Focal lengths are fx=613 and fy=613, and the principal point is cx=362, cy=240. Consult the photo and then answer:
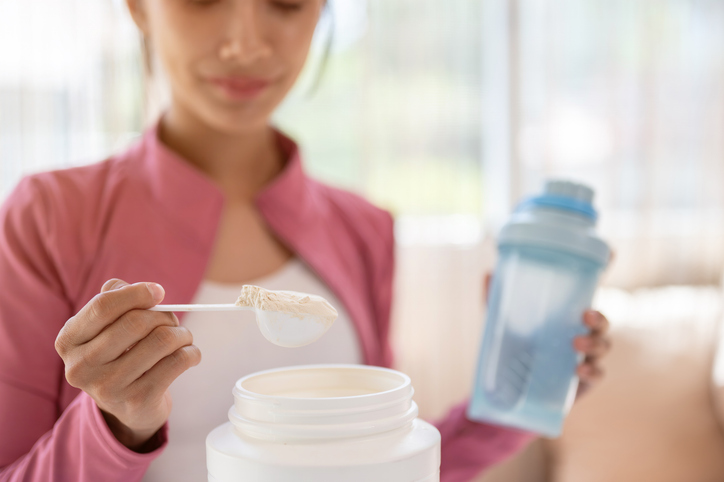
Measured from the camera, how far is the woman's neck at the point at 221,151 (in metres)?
0.78

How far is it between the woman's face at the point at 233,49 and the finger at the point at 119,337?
1.11 feet

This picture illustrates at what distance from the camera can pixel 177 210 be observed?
69 cm

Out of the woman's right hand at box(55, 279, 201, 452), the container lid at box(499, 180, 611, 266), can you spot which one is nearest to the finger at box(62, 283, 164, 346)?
the woman's right hand at box(55, 279, 201, 452)

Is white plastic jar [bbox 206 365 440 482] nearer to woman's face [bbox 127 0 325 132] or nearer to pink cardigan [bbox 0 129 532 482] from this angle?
pink cardigan [bbox 0 129 532 482]

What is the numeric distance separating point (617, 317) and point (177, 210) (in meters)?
1.24

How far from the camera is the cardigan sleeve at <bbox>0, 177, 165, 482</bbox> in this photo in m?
0.46

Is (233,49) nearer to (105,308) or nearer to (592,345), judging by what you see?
(105,308)

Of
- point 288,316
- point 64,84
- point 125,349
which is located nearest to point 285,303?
point 288,316

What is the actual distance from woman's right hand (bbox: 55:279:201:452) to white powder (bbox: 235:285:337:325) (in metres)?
0.05

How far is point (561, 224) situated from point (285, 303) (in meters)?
0.29

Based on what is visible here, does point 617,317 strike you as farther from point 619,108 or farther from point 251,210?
point 251,210

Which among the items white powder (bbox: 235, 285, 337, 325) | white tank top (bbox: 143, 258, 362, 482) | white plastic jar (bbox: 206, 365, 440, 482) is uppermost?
white powder (bbox: 235, 285, 337, 325)

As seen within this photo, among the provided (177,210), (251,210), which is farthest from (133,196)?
(251,210)

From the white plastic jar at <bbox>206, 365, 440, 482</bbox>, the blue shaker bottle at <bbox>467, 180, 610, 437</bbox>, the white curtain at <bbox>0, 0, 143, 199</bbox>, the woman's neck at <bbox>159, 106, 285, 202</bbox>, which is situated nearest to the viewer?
the white plastic jar at <bbox>206, 365, 440, 482</bbox>
